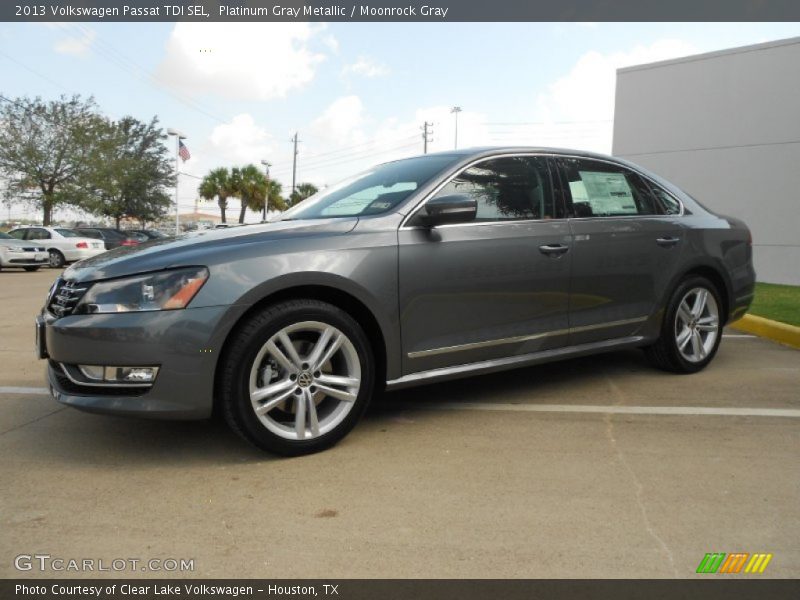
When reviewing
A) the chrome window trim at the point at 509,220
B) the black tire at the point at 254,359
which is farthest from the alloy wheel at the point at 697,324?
the black tire at the point at 254,359

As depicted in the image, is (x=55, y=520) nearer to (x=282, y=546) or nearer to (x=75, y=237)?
(x=282, y=546)

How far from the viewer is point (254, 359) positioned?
3131 mm

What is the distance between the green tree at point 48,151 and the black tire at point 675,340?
34993 mm

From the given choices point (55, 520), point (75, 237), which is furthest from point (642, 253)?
point (75, 237)

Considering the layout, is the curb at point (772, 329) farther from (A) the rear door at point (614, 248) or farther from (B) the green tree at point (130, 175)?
(B) the green tree at point (130, 175)

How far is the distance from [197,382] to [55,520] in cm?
78

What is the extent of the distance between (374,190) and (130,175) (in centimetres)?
3693

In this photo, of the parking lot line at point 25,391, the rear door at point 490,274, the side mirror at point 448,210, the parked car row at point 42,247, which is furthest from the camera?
the parked car row at point 42,247

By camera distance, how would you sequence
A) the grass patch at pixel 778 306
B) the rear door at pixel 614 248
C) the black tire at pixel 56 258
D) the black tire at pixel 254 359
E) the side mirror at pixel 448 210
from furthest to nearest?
the black tire at pixel 56 258 → the grass patch at pixel 778 306 → the rear door at pixel 614 248 → the side mirror at pixel 448 210 → the black tire at pixel 254 359

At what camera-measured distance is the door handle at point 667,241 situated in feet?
15.2

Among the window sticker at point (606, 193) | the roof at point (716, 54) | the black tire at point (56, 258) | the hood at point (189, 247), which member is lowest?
the black tire at point (56, 258)

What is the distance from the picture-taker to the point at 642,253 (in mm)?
4535

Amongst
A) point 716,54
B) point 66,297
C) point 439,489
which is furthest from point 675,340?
point 716,54

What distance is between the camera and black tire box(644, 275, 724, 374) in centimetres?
477
